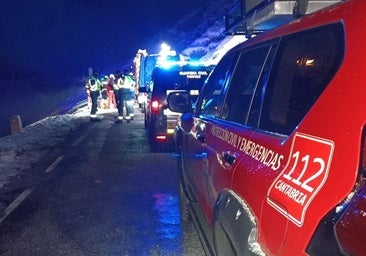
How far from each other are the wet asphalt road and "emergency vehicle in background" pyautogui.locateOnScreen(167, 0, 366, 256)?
5.30 ft

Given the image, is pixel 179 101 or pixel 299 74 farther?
pixel 179 101

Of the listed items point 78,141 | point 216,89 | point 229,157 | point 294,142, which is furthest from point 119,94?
point 294,142

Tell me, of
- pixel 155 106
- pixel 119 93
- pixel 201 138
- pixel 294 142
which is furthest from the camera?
pixel 119 93

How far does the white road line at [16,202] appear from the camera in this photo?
18.6ft

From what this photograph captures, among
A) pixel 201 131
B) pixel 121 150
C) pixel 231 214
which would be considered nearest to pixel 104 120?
pixel 121 150

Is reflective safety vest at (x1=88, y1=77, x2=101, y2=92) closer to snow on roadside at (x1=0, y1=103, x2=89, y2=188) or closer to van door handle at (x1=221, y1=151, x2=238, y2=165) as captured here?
snow on roadside at (x1=0, y1=103, x2=89, y2=188)

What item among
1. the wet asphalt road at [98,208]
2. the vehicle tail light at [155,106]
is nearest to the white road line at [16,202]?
the wet asphalt road at [98,208]

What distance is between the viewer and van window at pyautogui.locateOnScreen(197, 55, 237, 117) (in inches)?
139

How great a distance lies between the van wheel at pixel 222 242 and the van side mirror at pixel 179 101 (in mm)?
2158

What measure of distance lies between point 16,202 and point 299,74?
534 centimetres

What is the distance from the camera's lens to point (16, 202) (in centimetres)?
620

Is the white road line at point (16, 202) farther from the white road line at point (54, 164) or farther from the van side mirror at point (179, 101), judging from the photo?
the van side mirror at point (179, 101)

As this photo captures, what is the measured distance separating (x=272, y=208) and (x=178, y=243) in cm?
290

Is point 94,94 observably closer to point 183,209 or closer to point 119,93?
point 119,93
